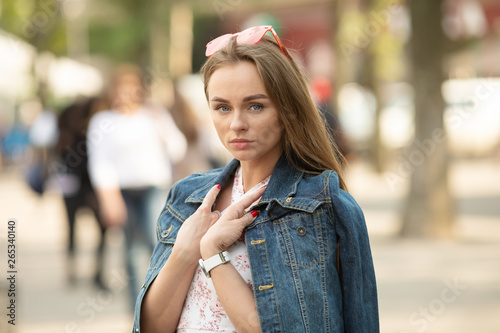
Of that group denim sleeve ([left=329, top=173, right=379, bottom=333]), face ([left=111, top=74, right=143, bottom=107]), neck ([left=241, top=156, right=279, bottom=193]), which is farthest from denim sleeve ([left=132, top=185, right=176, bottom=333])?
face ([left=111, top=74, right=143, bottom=107])

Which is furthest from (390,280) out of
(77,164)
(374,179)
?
(374,179)

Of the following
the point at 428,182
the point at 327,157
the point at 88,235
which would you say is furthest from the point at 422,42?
the point at 327,157

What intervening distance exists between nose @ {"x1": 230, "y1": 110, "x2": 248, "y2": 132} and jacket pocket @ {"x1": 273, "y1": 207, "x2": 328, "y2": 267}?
0.28 meters

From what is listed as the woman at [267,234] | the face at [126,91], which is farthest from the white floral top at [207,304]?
the face at [126,91]

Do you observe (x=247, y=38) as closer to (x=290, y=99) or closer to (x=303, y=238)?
(x=290, y=99)

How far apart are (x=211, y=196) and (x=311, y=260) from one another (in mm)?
401

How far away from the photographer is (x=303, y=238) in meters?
1.92

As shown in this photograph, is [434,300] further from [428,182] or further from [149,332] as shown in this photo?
[149,332]

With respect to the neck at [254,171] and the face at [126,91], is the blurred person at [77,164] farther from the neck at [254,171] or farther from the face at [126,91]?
the neck at [254,171]

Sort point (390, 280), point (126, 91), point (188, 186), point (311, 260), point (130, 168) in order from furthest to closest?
point (390, 280) < point (126, 91) < point (130, 168) < point (188, 186) < point (311, 260)

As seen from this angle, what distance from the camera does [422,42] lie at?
30.8 feet

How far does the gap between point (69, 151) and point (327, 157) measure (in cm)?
576

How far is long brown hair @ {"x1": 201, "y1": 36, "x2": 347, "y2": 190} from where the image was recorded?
6.43 ft

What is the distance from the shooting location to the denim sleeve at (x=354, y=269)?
75.1 inches
